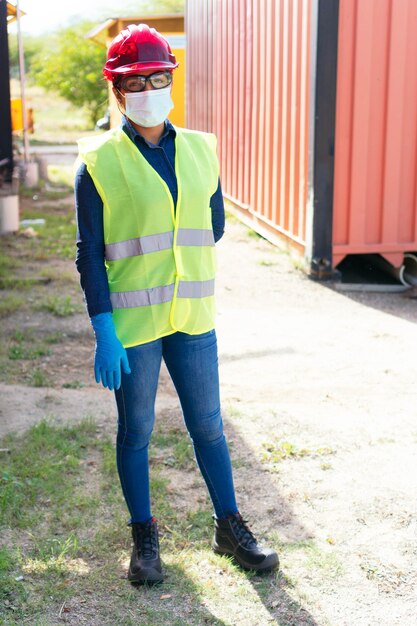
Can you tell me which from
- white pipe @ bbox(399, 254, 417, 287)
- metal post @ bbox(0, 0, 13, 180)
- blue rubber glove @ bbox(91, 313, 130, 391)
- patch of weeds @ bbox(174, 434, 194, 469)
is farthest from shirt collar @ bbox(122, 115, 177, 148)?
metal post @ bbox(0, 0, 13, 180)

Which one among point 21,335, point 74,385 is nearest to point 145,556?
point 74,385

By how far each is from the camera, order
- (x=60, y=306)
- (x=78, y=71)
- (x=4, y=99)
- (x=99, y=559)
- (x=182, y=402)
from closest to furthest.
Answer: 1. (x=182, y=402)
2. (x=99, y=559)
3. (x=60, y=306)
4. (x=4, y=99)
5. (x=78, y=71)

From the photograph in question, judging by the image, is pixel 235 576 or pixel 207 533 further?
pixel 207 533

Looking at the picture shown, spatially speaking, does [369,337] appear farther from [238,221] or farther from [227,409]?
[238,221]

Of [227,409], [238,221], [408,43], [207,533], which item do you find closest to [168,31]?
[238,221]

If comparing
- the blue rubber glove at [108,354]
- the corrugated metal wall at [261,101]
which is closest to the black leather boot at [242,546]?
the blue rubber glove at [108,354]

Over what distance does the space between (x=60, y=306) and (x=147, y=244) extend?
476cm

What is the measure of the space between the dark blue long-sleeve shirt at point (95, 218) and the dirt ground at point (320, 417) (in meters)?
1.32

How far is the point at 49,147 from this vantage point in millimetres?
25562

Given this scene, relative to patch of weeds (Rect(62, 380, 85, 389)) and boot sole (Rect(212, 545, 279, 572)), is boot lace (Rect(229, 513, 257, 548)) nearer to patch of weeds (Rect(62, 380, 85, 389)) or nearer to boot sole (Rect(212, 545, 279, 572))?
boot sole (Rect(212, 545, 279, 572))

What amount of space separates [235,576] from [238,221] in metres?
8.85

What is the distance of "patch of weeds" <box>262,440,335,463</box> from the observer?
464 cm

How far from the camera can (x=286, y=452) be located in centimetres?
469

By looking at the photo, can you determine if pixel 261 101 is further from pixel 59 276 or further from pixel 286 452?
pixel 286 452
